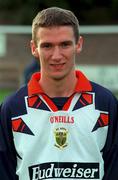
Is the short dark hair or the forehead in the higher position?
the short dark hair

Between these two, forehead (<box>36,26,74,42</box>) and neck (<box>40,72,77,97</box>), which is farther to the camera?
neck (<box>40,72,77,97</box>)

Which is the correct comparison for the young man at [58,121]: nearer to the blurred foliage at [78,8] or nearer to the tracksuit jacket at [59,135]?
the tracksuit jacket at [59,135]

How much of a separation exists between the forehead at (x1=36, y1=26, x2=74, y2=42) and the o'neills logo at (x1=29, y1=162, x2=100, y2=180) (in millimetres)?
601

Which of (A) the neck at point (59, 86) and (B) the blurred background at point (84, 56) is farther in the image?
(B) the blurred background at point (84, 56)

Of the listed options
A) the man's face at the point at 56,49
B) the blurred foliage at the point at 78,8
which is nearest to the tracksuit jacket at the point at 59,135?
the man's face at the point at 56,49

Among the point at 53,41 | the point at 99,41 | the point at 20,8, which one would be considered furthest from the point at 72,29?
the point at 20,8

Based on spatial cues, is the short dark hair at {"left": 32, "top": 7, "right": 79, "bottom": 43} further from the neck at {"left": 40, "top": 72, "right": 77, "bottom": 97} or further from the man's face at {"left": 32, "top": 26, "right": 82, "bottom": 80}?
the neck at {"left": 40, "top": 72, "right": 77, "bottom": 97}

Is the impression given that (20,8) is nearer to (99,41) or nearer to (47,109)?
(99,41)

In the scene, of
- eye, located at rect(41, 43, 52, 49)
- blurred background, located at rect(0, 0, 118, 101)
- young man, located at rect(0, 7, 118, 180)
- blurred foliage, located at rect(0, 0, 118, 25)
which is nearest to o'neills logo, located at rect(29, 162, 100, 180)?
young man, located at rect(0, 7, 118, 180)

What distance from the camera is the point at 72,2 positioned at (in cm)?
3038

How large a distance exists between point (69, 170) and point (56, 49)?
59 cm

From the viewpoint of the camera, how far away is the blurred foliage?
2931cm

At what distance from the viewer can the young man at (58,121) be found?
3.51 meters

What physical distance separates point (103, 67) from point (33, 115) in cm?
1282
